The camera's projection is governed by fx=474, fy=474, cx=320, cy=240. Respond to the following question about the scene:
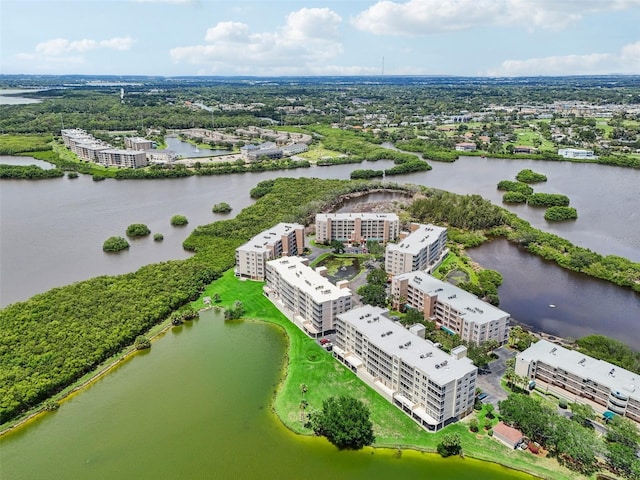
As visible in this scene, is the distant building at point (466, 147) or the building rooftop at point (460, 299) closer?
the building rooftop at point (460, 299)

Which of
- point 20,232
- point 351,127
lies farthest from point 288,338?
point 351,127

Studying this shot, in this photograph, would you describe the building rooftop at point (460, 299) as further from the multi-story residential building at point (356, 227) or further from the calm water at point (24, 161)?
the calm water at point (24, 161)

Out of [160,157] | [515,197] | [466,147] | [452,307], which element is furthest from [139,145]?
[452,307]

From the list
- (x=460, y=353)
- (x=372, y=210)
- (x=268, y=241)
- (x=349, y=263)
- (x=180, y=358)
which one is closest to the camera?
(x=460, y=353)

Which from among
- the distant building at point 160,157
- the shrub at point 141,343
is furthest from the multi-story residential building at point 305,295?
the distant building at point 160,157

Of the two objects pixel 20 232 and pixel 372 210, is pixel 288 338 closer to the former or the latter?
pixel 372 210

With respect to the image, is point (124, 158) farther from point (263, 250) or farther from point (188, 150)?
point (263, 250)

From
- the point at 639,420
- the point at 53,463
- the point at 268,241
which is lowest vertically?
the point at 53,463

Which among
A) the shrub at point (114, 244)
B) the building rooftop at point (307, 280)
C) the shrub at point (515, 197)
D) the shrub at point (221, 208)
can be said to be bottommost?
the shrub at point (114, 244)
